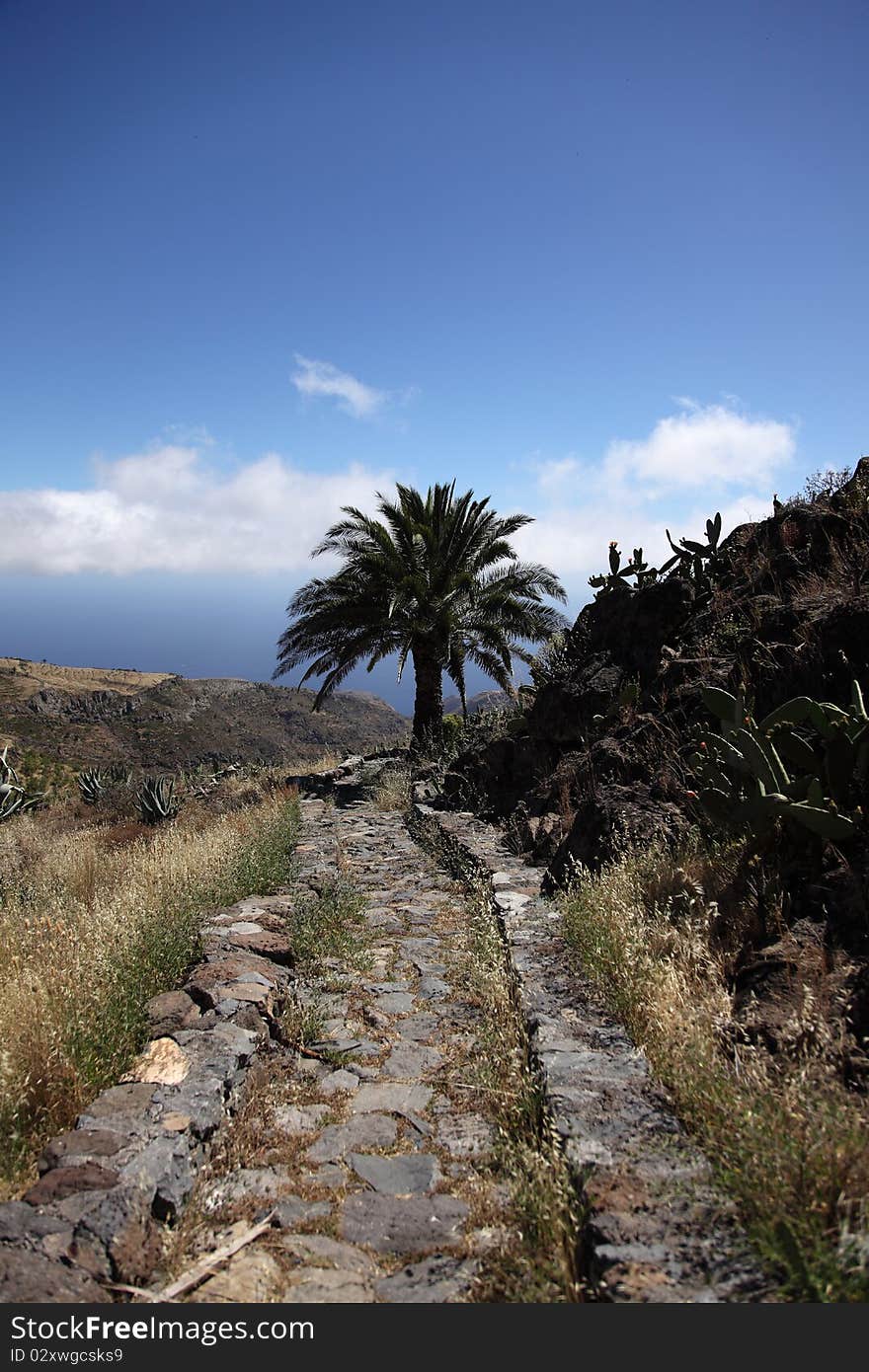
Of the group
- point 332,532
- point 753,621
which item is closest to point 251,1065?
point 753,621

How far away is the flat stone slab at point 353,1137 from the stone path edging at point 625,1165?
0.73 meters

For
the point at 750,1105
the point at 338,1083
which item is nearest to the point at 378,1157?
the point at 338,1083

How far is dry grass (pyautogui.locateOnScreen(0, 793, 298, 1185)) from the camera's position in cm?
285

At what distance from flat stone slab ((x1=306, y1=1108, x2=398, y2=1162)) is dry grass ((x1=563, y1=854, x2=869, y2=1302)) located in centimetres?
118

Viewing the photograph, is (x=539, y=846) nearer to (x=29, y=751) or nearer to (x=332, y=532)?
(x=332, y=532)

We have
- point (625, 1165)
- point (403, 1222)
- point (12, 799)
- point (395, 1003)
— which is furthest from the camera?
point (12, 799)

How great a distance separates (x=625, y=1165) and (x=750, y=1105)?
1.49 ft

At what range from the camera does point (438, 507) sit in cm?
1659

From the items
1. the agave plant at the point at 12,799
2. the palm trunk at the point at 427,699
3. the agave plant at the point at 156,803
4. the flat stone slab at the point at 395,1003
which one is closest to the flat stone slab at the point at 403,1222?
the flat stone slab at the point at 395,1003

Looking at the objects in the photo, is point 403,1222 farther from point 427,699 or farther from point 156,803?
point 427,699

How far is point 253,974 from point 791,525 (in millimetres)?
6181

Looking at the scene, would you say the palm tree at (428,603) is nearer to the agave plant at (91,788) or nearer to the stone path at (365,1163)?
the agave plant at (91,788)

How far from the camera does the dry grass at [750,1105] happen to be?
1.84 metres

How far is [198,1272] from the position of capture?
2.20 metres
